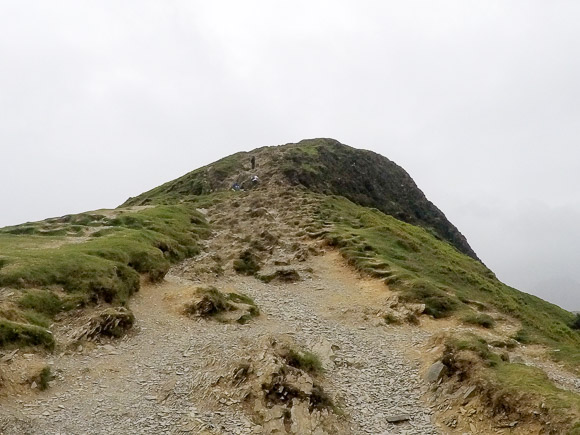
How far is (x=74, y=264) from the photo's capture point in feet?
113

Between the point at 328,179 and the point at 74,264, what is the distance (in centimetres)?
7933

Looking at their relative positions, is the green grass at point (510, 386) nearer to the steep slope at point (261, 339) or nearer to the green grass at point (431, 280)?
the steep slope at point (261, 339)

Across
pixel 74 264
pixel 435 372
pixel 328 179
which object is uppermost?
pixel 328 179

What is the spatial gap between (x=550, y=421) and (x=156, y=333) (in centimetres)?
2114

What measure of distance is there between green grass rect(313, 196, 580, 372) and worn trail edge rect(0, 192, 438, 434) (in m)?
3.56

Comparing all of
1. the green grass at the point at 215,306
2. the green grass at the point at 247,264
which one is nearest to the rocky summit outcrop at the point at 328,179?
the green grass at the point at 247,264

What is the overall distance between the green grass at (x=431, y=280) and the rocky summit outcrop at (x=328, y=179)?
28.4m

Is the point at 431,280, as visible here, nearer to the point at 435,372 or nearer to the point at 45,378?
the point at 435,372

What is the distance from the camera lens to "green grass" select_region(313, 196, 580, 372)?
3688cm

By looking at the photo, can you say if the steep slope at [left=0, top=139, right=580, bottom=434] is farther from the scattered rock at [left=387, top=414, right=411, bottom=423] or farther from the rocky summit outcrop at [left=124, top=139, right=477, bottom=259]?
the rocky summit outcrop at [left=124, top=139, right=477, bottom=259]

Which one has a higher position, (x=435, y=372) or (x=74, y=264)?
(x=74, y=264)

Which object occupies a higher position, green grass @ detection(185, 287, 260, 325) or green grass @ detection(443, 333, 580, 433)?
green grass @ detection(185, 287, 260, 325)

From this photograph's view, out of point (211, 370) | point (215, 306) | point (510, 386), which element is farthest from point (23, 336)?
point (510, 386)

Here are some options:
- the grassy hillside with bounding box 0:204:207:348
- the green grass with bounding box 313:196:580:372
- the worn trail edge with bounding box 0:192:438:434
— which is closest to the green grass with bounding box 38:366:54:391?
the worn trail edge with bounding box 0:192:438:434
